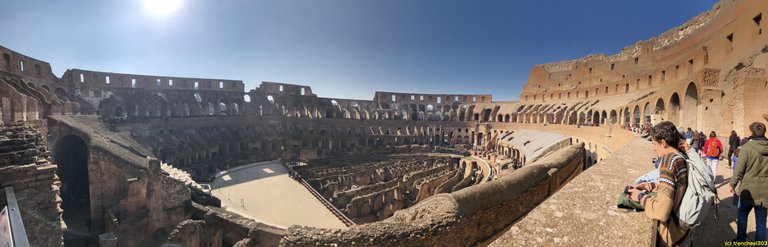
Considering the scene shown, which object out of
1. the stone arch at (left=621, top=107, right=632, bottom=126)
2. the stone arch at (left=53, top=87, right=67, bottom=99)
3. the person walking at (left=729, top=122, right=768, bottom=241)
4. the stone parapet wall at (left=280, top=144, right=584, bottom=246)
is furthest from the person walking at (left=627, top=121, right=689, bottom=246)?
the stone arch at (left=53, top=87, right=67, bottom=99)

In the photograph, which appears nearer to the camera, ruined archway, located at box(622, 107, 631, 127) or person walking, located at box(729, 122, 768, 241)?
person walking, located at box(729, 122, 768, 241)

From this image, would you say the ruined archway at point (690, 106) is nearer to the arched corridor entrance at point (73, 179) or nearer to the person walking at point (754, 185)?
the person walking at point (754, 185)

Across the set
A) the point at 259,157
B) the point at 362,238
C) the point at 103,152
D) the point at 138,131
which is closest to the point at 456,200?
the point at 362,238

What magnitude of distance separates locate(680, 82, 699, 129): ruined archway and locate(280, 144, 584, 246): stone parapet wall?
1282 centimetres

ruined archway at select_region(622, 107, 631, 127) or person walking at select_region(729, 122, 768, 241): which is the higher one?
ruined archway at select_region(622, 107, 631, 127)

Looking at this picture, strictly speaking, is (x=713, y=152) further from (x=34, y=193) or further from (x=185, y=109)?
(x=185, y=109)

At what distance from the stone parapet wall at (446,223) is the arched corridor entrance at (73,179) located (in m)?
14.2

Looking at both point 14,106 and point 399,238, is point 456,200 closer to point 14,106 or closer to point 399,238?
point 399,238

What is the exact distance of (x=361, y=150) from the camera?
3512 cm

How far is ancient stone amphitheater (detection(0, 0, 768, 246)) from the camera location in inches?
254

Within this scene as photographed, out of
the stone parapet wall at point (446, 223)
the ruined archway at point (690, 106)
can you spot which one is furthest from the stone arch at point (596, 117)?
the stone parapet wall at point (446, 223)

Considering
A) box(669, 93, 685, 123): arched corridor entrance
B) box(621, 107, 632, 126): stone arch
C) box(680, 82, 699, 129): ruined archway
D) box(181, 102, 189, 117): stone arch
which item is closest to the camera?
box(680, 82, 699, 129): ruined archway

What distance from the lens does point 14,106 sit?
41.1 ft

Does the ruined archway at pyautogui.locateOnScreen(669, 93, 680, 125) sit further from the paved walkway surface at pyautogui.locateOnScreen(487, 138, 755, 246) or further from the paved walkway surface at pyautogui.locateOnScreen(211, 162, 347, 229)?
the paved walkway surface at pyautogui.locateOnScreen(211, 162, 347, 229)
